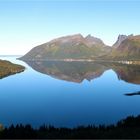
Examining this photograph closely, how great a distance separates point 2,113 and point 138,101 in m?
44.2

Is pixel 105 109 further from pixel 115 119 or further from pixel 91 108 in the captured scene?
pixel 115 119

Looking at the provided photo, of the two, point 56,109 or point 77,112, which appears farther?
point 56,109

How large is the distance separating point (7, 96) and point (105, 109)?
4290cm

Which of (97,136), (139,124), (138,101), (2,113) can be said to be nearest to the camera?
(97,136)

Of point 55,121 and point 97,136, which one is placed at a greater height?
point 97,136

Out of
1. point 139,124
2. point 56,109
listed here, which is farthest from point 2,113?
point 139,124

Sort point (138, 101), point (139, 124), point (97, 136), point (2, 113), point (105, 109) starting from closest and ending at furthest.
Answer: point (97, 136) → point (139, 124) → point (2, 113) → point (105, 109) → point (138, 101)

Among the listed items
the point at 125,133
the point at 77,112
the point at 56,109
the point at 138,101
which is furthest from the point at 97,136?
the point at 138,101

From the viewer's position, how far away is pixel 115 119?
226ft

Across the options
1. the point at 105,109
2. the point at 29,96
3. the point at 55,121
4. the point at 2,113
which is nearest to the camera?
the point at 55,121

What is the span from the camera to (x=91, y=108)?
83438mm

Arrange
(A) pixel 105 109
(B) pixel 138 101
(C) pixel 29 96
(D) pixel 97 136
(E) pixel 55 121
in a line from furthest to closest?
(C) pixel 29 96, (B) pixel 138 101, (A) pixel 105 109, (E) pixel 55 121, (D) pixel 97 136

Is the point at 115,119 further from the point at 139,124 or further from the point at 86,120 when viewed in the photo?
the point at 139,124

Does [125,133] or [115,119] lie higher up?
[125,133]
